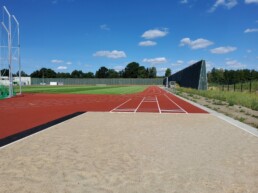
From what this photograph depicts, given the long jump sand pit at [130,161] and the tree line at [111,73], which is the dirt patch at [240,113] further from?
the tree line at [111,73]

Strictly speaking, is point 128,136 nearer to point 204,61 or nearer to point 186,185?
point 186,185

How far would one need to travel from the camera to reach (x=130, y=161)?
637 cm

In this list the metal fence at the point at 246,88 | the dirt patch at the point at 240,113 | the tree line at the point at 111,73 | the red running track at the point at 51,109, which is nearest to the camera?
the red running track at the point at 51,109

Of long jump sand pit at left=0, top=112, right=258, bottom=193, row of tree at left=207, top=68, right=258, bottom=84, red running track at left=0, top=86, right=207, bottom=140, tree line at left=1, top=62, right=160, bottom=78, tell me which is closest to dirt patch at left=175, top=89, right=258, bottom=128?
red running track at left=0, top=86, right=207, bottom=140

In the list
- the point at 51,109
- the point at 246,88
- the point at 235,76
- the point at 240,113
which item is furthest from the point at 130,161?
the point at 235,76

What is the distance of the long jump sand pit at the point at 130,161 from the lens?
4.93m

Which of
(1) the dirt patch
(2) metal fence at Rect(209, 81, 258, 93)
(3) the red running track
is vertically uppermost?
(2) metal fence at Rect(209, 81, 258, 93)

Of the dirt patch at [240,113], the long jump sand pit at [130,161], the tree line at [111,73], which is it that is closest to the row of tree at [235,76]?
the tree line at [111,73]

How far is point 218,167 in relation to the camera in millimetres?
6008

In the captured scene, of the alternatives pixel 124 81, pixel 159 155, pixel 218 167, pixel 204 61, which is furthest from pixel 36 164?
pixel 124 81

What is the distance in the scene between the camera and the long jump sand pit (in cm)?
493

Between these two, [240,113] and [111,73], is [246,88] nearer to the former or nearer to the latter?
[240,113]

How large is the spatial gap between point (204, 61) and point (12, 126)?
34.1 metres

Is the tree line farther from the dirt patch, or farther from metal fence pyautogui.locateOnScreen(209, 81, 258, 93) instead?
the dirt patch
